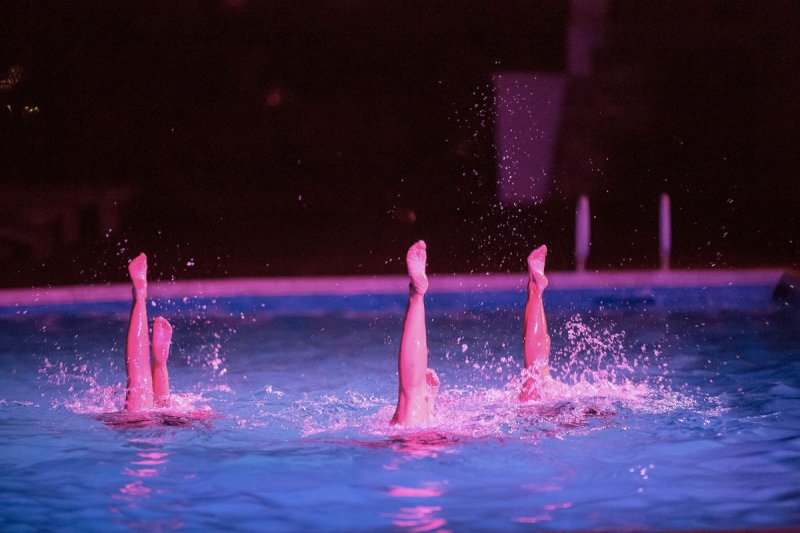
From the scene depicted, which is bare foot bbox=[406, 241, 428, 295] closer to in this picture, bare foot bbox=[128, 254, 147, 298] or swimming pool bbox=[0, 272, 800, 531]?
swimming pool bbox=[0, 272, 800, 531]

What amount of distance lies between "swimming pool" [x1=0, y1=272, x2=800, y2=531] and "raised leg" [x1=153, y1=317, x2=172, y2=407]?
0.10m

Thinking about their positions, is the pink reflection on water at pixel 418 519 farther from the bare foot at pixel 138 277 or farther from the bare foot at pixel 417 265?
the bare foot at pixel 138 277

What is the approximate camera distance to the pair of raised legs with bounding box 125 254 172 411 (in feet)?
13.1

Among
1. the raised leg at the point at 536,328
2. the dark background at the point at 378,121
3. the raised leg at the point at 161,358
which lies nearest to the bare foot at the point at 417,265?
the raised leg at the point at 536,328

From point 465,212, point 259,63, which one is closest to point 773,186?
point 465,212

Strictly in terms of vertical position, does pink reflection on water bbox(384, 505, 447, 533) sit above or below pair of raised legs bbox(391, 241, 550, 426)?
below

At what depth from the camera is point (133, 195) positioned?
13289 millimetres

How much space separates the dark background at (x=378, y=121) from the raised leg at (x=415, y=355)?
8.14 meters

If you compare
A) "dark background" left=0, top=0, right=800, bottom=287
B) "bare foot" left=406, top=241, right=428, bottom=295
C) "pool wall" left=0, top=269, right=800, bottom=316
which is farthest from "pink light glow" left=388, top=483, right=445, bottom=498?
"dark background" left=0, top=0, right=800, bottom=287

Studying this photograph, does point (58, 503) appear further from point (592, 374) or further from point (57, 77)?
point (57, 77)

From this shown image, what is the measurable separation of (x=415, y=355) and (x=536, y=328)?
0.84m

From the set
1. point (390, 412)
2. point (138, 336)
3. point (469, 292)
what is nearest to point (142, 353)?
point (138, 336)

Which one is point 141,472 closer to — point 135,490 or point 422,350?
point 135,490

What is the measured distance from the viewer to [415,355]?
3586 mm
